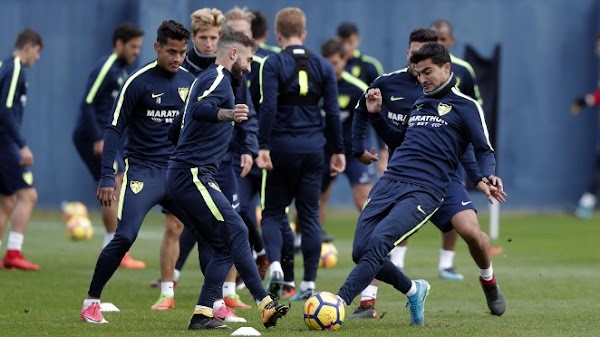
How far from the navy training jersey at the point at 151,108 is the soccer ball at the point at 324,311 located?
214cm

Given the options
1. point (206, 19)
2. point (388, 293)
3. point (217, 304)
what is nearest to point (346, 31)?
point (388, 293)

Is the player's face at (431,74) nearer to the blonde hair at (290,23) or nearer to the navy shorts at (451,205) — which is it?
the navy shorts at (451,205)

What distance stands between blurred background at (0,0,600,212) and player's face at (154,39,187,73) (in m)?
13.4

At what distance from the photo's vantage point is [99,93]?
14.8m

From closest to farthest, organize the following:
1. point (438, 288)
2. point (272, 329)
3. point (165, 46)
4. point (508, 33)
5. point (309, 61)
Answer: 1. point (272, 329)
2. point (165, 46)
3. point (309, 61)
4. point (438, 288)
5. point (508, 33)

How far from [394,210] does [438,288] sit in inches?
143

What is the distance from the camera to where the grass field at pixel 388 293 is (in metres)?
9.44

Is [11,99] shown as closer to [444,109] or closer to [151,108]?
[151,108]

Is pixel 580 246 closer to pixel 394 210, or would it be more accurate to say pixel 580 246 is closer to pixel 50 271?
pixel 50 271

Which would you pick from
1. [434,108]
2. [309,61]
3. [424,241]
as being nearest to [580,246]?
[424,241]

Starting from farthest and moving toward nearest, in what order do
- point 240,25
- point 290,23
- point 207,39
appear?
point 240,25
point 290,23
point 207,39

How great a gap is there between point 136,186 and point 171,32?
1.24 meters

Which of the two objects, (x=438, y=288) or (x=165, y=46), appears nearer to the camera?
(x=165, y=46)

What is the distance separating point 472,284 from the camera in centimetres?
1328
